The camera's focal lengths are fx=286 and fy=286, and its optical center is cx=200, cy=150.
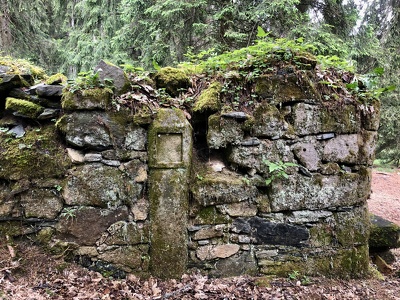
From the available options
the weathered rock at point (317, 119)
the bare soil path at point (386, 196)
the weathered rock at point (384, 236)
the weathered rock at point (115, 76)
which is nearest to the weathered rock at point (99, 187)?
the weathered rock at point (115, 76)

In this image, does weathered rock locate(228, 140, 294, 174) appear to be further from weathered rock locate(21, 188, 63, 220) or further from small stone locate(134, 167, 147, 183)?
weathered rock locate(21, 188, 63, 220)

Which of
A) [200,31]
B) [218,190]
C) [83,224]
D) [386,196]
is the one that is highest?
[200,31]

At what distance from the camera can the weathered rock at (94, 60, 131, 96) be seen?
3494mm

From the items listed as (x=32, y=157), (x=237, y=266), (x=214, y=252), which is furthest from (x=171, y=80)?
(x=237, y=266)

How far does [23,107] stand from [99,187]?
4.30 ft

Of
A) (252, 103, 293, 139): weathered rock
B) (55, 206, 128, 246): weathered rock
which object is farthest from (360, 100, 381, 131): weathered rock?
(55, 206, 128, 246): weathered rock

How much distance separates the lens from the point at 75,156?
333cm

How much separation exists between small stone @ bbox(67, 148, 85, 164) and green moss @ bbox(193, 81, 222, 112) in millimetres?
1487

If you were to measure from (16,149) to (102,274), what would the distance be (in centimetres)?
172

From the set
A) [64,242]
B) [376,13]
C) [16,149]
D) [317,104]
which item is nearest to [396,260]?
[317,104]

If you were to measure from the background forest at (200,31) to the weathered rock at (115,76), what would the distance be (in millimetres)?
2361

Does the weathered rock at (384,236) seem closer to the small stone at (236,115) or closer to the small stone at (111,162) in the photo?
the small stone at (236,115)

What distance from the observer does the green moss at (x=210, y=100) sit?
3.62 metres

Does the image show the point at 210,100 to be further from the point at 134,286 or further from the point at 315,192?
the point at 134,286
